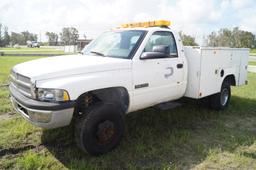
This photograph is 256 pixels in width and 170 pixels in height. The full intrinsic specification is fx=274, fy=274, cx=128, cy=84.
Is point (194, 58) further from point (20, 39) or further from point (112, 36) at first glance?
point (20, 39)

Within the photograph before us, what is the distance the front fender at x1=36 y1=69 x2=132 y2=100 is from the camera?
369cm

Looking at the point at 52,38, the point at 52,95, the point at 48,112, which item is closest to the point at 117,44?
the point at 52,95

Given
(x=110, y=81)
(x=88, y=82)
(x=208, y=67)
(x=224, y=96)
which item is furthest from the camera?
(x=224, y=96)

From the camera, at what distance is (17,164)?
3.87 metres

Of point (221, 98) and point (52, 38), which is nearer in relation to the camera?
point (221, 98)

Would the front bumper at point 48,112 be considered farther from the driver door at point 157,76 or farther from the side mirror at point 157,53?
the side mirror at point 157,53

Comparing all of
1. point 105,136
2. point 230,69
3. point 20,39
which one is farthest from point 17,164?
point 20,39

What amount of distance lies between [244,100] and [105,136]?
5541 mm

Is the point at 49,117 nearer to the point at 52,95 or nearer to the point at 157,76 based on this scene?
the point at 52,95

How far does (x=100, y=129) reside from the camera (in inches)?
163

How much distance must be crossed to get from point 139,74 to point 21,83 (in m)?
1.87

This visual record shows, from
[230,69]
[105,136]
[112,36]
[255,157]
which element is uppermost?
[112,36]

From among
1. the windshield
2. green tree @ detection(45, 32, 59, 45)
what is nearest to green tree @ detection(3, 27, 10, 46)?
green tree @ detection(45, 32, 59, 45)

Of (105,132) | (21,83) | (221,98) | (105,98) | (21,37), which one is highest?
(21,37)
